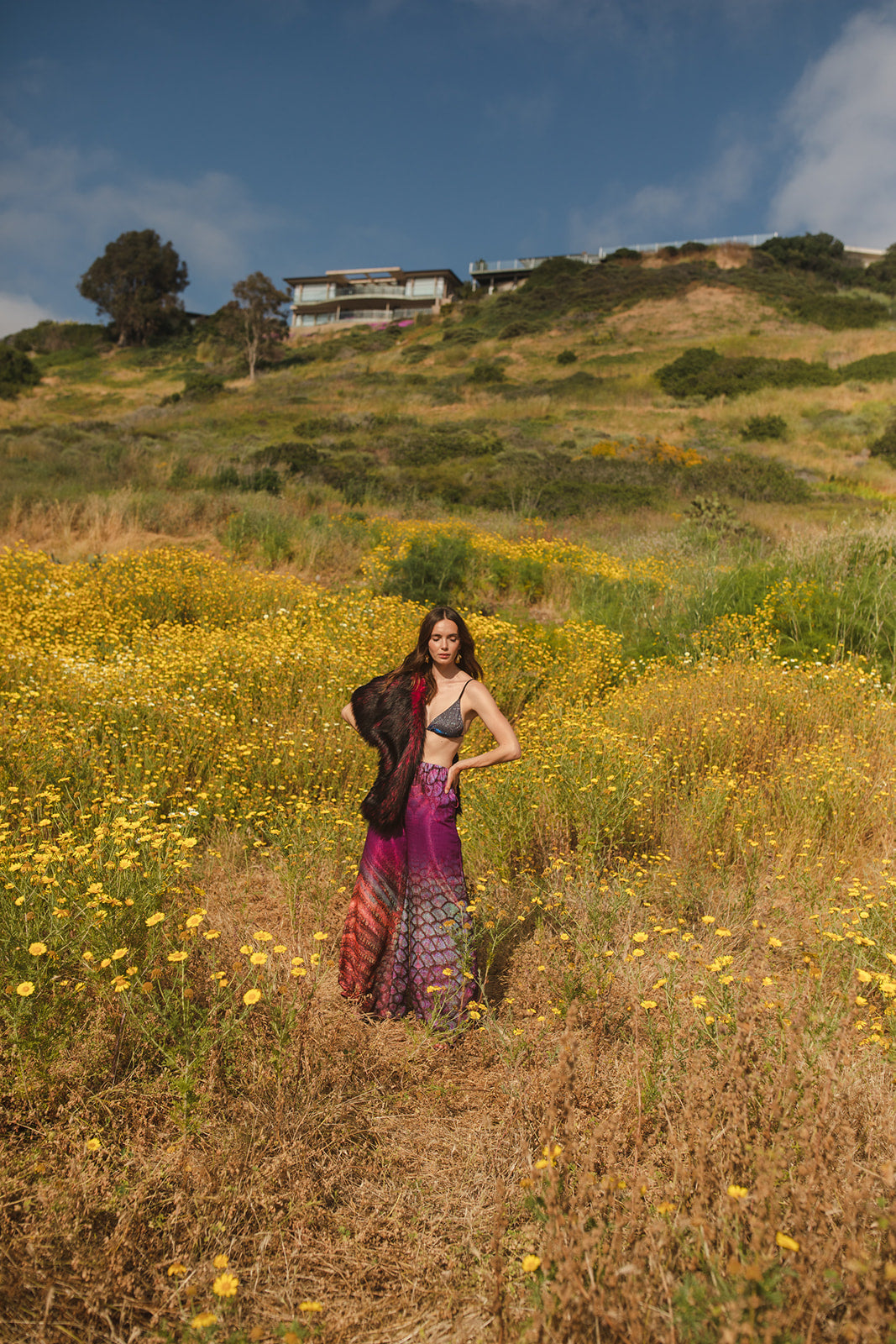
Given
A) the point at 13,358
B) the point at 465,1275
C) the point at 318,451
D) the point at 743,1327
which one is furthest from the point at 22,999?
the point at 13,358

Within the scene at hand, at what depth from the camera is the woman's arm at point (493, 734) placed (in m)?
2.85

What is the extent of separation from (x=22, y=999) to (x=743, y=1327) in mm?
2041

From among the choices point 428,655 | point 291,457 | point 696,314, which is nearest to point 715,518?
point 291,457

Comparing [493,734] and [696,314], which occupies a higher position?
[696,314]

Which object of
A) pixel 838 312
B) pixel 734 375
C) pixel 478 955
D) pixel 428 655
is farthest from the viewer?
pixel 838 312

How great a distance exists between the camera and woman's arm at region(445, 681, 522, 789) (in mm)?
2852

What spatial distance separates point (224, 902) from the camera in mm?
3410

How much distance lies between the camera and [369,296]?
5628 centimetres

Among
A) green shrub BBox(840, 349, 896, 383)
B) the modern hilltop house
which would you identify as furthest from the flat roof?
green shrub BBox(840, 349, 896, 383)

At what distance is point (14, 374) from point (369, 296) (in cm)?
2882

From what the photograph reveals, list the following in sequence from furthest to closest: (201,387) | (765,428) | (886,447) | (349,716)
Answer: (201,387)
(765,428)
(886,447)
(349,716)

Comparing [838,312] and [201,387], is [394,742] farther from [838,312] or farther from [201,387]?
[838,312]

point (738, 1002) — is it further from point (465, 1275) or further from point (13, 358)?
point (13, 358)

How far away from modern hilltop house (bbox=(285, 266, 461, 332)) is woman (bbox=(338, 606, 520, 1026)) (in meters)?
56.7
